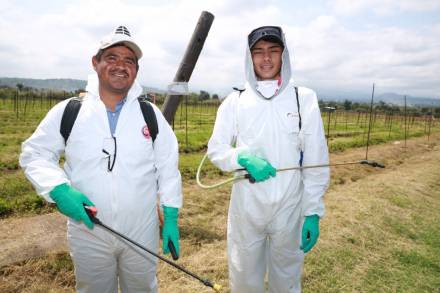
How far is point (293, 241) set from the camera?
256cm

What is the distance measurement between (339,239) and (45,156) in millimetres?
4278

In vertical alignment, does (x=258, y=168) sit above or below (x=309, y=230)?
above

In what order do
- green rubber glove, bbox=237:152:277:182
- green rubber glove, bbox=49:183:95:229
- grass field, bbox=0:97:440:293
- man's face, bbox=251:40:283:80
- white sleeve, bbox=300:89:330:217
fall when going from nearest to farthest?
green rubber glove, bbox=49:183:95:229 < green rubber glove, bbox=237:152:277:182 < white sleeve, bbox=300:89:330:217 < man's face, bbox=251:40:283:80 < grass field, bbox=0:97:440:293

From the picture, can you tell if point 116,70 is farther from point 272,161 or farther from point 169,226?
point 272,161

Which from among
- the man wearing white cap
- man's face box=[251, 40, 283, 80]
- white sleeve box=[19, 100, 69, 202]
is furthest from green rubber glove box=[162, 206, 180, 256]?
man's face box=[251, 40, 283, 80]

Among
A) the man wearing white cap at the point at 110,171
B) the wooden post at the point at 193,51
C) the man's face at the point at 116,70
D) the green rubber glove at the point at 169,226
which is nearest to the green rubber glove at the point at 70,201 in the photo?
the man wearing white cap at the point at 110,171

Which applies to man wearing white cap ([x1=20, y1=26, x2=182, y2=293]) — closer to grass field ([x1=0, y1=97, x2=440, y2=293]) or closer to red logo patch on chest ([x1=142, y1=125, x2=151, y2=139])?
red logo patch on chest ([x1=142, y1=125, x2=151, y2=139])

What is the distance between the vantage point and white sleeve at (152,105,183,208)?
91.3 inches

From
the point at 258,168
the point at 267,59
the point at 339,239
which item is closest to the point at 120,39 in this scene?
the point at 267,59

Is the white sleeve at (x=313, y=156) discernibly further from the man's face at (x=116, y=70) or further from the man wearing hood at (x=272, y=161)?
the man's face at (x=116, y=70)

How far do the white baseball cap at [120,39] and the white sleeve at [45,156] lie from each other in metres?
0.50

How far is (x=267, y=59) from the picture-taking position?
260 cm

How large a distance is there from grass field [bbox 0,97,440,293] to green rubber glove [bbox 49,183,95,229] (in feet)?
5.87

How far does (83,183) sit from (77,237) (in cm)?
40
